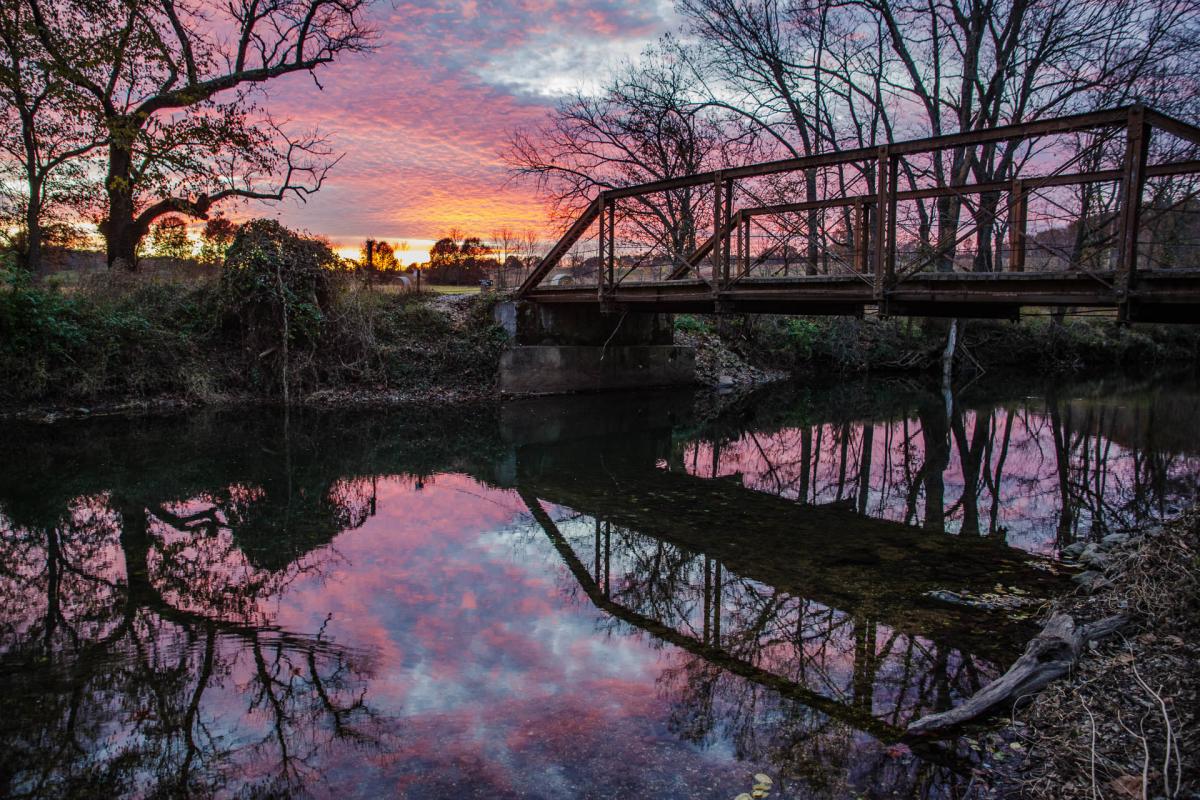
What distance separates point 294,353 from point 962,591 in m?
16.0

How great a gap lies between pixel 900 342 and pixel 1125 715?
26110 mm

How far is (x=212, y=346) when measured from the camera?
18.0m

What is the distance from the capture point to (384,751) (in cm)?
389

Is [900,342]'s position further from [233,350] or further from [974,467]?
[233,350]

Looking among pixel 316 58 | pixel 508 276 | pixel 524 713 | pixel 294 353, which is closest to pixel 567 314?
pixel 508 276

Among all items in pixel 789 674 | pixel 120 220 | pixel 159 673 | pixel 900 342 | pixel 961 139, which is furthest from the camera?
pixel 900 342

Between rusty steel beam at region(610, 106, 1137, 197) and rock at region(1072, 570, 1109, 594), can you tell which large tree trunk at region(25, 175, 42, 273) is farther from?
rock at region(1072, 570, 1109, 594)

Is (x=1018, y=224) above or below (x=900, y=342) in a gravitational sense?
above

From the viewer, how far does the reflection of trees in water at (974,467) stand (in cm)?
923

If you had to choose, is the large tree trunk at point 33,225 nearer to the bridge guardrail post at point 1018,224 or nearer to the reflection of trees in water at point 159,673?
the reflection of trees in water at point 159,673

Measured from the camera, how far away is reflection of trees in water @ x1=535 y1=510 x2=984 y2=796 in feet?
12.5

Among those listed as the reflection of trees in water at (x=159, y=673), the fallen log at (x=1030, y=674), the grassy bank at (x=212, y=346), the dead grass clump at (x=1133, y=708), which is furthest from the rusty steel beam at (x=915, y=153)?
the reflection of trees in water at (x=159, y=673)

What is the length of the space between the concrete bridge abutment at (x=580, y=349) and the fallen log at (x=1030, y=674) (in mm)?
14080

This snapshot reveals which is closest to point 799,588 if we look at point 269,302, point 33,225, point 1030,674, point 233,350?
point 1030,674
